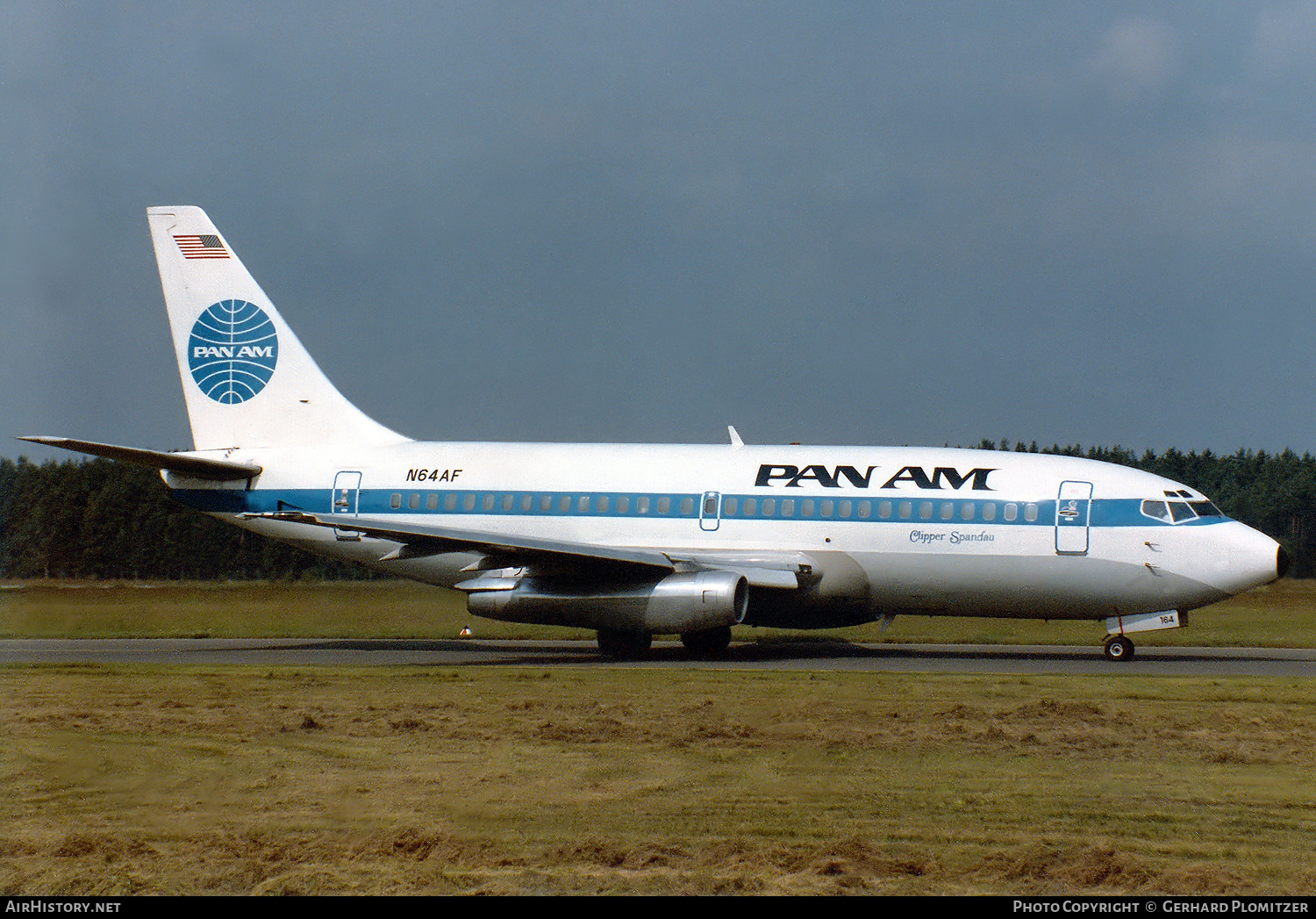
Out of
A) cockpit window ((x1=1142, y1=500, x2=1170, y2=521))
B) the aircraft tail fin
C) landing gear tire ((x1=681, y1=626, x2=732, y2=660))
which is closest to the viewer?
cockpit window ((x1=1142, y1=500, x2=1170, y2=521))

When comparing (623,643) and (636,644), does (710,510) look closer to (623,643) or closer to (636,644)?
(636,644)

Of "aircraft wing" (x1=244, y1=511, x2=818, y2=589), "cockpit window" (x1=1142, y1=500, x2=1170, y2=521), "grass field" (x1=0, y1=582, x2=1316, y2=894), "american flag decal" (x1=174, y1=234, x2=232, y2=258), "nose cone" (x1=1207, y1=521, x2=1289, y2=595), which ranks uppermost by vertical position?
"american flag decal" (x1=174, y1=234, x2=232, y2=258)

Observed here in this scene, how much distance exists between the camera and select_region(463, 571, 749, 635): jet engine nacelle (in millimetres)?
20797

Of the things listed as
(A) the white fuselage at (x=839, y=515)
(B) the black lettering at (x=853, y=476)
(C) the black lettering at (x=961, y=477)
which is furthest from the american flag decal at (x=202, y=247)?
(C) the black lettering at (x=961, y=477)

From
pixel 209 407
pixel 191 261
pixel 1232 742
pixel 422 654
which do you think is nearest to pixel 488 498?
pixel 422 654

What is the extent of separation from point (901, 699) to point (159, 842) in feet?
29.6

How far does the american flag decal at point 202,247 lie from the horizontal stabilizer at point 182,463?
4.45 meters

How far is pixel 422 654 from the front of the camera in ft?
73.3

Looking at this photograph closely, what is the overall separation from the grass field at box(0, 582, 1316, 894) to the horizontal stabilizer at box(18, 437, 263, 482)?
673 centimetres

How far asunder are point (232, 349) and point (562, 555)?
417 inches

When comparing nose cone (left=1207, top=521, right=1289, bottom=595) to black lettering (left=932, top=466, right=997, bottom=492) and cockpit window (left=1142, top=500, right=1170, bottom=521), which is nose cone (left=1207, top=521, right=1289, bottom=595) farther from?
black lettering (left=932, top=466, right=997, bottom=492)

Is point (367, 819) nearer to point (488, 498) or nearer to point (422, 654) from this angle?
point (422, 654)

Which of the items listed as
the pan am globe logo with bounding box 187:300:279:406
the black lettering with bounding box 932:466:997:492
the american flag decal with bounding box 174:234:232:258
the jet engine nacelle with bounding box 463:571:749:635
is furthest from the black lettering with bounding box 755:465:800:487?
the american flag decal with bounding box 174:234:232:258

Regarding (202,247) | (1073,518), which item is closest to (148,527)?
(202,247)
